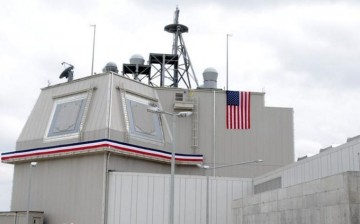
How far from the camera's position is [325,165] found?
31.0 meters

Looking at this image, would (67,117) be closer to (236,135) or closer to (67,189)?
(67,189)

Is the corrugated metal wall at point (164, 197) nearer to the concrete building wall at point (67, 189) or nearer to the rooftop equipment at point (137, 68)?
the concrete building wall at point (67, 189)

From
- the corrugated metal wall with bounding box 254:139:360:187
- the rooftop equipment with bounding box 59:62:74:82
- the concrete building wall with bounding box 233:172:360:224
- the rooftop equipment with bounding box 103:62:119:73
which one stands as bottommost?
the concrete building wall with bounding box 233:172:360:224

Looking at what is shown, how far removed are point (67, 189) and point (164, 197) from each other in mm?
7413

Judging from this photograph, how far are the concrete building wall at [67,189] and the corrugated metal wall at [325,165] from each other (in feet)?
42.5

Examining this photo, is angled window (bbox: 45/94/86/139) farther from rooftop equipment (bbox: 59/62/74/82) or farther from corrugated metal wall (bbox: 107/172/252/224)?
corrugated metal wall (bbox: 107/172/252/224)

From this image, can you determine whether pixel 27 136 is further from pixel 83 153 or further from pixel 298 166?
pixel 298 166

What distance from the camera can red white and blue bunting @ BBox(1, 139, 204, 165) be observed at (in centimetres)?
4044

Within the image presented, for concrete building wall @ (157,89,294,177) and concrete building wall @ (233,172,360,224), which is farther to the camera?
concrete building wall @ (157,89,294,177)

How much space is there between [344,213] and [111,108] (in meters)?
24.5

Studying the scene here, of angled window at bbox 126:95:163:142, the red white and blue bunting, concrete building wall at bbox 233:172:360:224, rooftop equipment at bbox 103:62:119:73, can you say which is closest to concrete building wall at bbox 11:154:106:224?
the red white and blue bunting

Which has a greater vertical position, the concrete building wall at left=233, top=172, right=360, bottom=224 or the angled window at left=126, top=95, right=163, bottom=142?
the angled window at left=126, top=95, right=163, bottom=142

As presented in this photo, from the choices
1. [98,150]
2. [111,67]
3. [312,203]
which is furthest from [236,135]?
[312,203]

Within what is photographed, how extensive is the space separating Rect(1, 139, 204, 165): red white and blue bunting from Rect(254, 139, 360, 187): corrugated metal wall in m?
9.67
